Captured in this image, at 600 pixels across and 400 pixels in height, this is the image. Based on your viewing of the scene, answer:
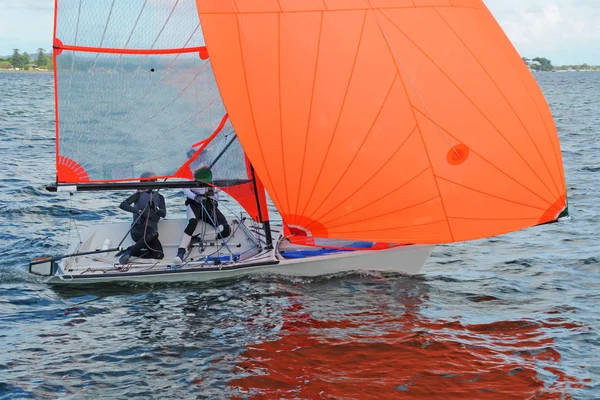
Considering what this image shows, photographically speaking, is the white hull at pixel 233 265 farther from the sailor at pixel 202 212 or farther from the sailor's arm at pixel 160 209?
the sailor's arm at pixel 160 209

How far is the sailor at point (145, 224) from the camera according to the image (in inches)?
442

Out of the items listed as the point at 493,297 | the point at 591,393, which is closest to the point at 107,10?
the point at 493,297

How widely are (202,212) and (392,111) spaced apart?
13.3 ft

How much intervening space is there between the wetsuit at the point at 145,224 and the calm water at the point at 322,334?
64cm

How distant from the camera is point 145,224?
11.2m

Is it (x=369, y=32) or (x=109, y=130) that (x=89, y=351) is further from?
(x=369, y=32)

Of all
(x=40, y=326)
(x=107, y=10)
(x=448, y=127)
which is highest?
(x=107, y=10)

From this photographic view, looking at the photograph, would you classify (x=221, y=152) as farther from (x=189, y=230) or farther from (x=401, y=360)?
(x=401, y=360)

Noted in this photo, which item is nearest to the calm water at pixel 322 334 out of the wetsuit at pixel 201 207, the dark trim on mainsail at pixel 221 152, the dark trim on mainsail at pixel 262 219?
the dark trim on mainsail at pixel 262 219

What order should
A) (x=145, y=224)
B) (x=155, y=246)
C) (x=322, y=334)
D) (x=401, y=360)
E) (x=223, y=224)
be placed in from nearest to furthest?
(x=401, y=360) → (x=322, y=334) → (x=145, y=224) → (x=155, y=246) → (x=223, y=224)

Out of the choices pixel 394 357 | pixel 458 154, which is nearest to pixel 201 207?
pixel 394 357

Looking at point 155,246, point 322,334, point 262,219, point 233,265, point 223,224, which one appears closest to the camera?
point 322,334

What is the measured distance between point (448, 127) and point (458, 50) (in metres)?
0.94

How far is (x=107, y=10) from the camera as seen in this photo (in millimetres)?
9977
